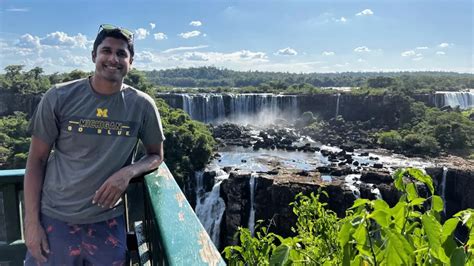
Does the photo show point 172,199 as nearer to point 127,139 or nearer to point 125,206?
point 127,139

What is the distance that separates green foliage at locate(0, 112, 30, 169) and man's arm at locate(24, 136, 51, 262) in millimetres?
20789

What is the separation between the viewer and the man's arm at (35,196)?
183 cm

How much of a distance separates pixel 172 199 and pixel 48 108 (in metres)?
0.80

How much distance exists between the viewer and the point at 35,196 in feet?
6.20

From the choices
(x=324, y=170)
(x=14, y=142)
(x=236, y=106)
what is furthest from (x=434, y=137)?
(x=14, y=142)

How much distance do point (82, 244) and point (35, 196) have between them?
301mm

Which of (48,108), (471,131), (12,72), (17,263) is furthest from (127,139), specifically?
(12,72)

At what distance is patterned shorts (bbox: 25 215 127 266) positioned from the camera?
1.86 m

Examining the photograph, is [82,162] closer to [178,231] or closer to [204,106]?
[178,231]

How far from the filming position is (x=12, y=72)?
51250 mm

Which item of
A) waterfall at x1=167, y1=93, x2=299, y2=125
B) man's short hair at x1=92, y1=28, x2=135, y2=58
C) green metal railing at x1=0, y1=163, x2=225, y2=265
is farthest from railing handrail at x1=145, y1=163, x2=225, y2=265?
waterfall at x1=167, y1=93, x2=299, y2=125

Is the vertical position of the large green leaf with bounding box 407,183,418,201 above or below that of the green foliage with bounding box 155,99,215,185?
above

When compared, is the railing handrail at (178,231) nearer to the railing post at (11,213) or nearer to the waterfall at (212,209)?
the railing post at (11,213)

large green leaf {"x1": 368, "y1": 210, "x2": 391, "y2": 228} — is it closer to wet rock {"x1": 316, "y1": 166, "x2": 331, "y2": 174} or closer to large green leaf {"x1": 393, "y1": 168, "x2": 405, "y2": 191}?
large green leaf {"x1": 393, "y1": 168, "x2": 405, "y2": 191}
